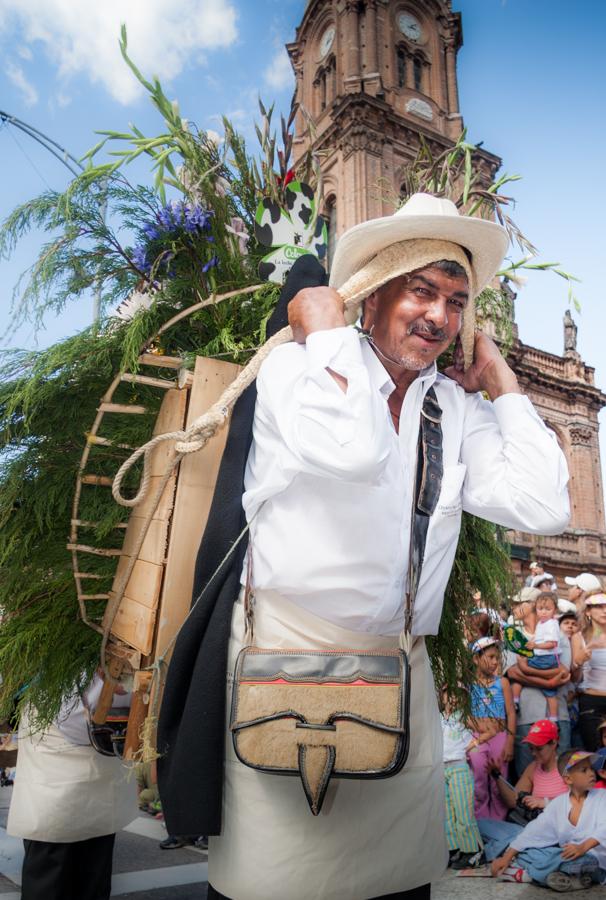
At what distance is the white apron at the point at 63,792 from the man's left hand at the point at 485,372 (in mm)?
2287

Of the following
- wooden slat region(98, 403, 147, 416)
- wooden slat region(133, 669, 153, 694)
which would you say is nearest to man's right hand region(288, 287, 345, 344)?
wooden slat region(98, 403, 147, 416)

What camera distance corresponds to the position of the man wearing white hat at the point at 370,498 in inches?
61.6

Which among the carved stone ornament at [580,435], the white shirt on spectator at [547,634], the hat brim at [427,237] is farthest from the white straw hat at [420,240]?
the carved stone ornament at [580,435]

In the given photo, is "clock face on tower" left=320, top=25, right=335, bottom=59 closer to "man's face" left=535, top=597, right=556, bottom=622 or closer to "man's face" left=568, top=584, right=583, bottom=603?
"man's face" left=568, top=584, right=583, bottom=603

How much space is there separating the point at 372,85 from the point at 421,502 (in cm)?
2627

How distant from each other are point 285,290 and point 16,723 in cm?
214

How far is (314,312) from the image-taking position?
5.95 ft

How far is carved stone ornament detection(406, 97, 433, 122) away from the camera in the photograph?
2602 cm

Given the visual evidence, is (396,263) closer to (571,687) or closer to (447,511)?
(447,511)

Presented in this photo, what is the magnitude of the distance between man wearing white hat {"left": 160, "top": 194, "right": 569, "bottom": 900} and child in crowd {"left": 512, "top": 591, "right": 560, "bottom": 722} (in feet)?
14.3

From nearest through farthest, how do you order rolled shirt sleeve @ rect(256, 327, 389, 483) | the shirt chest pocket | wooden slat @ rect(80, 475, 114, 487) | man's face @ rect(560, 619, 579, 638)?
rolled shirt sleeve @ rect(256, 327, 389, 483) < the shirt chest pocket < wooden slat @ rect(80, 475, 114, 487) < man's face @ rect(560, 619, 579, 638)

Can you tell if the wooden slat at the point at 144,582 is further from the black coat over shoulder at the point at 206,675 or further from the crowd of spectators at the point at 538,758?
the crowd of spectators at the point at 538,758

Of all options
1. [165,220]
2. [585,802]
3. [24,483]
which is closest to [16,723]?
[24,483]

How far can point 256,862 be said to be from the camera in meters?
1.54
